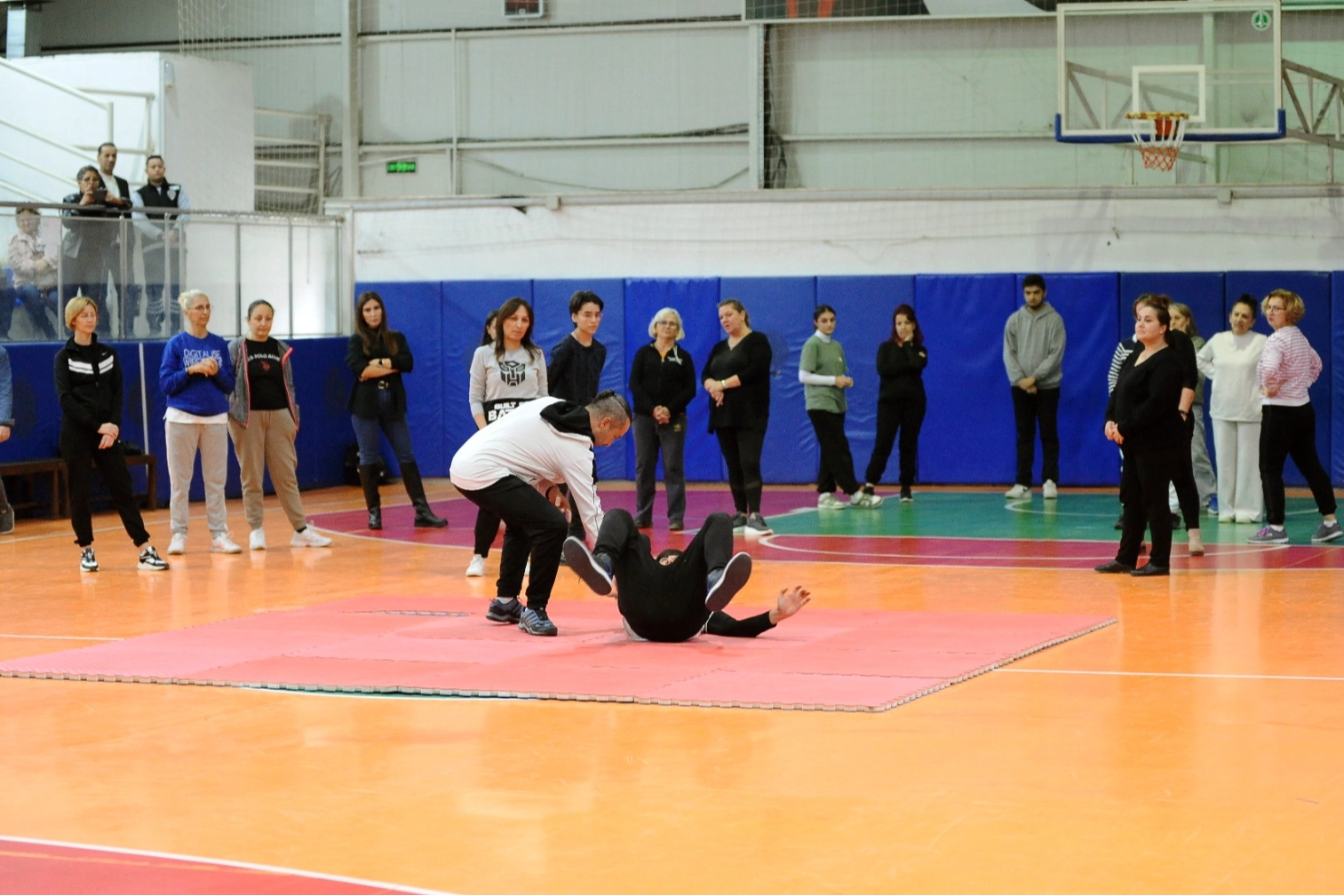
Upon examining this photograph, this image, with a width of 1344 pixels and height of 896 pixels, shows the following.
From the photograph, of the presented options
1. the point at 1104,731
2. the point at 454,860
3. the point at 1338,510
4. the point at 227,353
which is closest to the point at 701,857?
the point at 454,860

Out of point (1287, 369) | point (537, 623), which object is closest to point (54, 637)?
point (537, 623)

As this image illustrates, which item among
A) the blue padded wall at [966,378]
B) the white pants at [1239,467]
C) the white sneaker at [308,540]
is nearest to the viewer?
the white sneaker at [308,540]

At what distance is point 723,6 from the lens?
20828 mm

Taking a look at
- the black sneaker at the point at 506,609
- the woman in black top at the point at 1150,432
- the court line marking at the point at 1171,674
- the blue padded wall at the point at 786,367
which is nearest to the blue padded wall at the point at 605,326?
the blue padded wall at the point at 786,367

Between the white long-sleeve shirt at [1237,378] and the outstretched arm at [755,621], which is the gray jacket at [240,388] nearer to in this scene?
the outstretched arm at [755,621]

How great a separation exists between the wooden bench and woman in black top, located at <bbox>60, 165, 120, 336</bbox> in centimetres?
150

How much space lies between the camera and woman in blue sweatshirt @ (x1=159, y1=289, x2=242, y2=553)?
1214 cm

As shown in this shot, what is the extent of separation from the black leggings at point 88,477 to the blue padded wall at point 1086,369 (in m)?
9.42

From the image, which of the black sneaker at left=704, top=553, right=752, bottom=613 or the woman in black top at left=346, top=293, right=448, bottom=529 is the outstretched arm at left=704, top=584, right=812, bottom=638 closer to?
the black sneaker at left=704, top=553, right=752, bottom=613

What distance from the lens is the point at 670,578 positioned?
8141mm

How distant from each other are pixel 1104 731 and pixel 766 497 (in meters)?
10.3

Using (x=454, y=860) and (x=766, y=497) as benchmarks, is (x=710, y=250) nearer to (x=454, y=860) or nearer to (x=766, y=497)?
(x=766, y=497)

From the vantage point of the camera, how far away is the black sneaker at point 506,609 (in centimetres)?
893

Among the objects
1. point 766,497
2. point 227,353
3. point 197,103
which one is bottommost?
point 766,497
